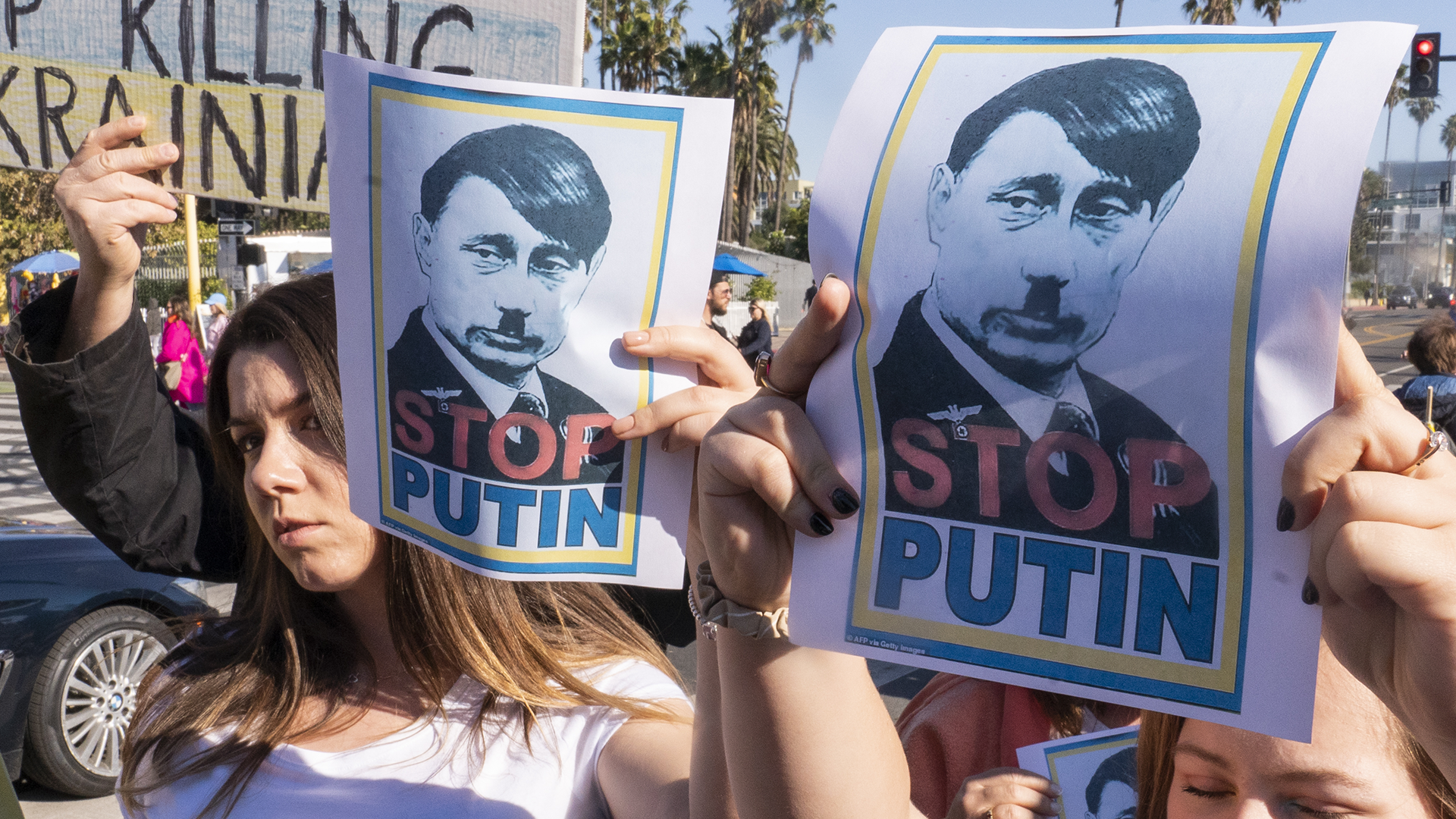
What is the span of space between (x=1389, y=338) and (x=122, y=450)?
127ft

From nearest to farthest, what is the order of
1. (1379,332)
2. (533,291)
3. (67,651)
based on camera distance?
(533,291) < (67,651) < (1379,332)

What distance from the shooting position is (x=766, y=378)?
1.07 meters

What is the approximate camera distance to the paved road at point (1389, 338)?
23.4 metres

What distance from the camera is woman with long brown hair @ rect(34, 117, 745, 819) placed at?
1615mm

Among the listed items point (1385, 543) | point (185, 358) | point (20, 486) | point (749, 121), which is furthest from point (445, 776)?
point (749, 121)

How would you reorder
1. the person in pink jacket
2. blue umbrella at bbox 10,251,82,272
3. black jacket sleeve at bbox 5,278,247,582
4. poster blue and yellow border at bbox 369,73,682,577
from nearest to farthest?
poster blue and yellow border at bbox 369,73,682,577 < black jacket sleeve at bbox 5,278,247,582 < the person in pink jacket < blue umbrella at bbox 10,251,82,272

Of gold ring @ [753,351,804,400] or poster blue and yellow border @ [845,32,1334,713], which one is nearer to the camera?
poster blue and yellow border @ [845,32,1334,713]

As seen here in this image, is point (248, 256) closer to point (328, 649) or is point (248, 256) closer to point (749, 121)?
point (328, 649)

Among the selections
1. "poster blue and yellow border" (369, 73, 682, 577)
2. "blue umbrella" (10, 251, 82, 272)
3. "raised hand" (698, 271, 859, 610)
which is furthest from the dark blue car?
"blue umbrella" (10, 251, 82, 272)

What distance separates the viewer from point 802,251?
40375 mm

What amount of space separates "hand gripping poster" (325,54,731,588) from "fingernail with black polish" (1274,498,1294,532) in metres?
0.58

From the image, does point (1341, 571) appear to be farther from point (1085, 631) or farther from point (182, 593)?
point (182, 593)

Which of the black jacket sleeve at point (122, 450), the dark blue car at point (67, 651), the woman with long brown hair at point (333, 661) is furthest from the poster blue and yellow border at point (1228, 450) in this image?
the dark blue car at point (67, 651)

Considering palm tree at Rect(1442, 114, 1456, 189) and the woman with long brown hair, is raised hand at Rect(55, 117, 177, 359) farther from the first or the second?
palm tree at Rect(1442, 114, 1456, 189)
